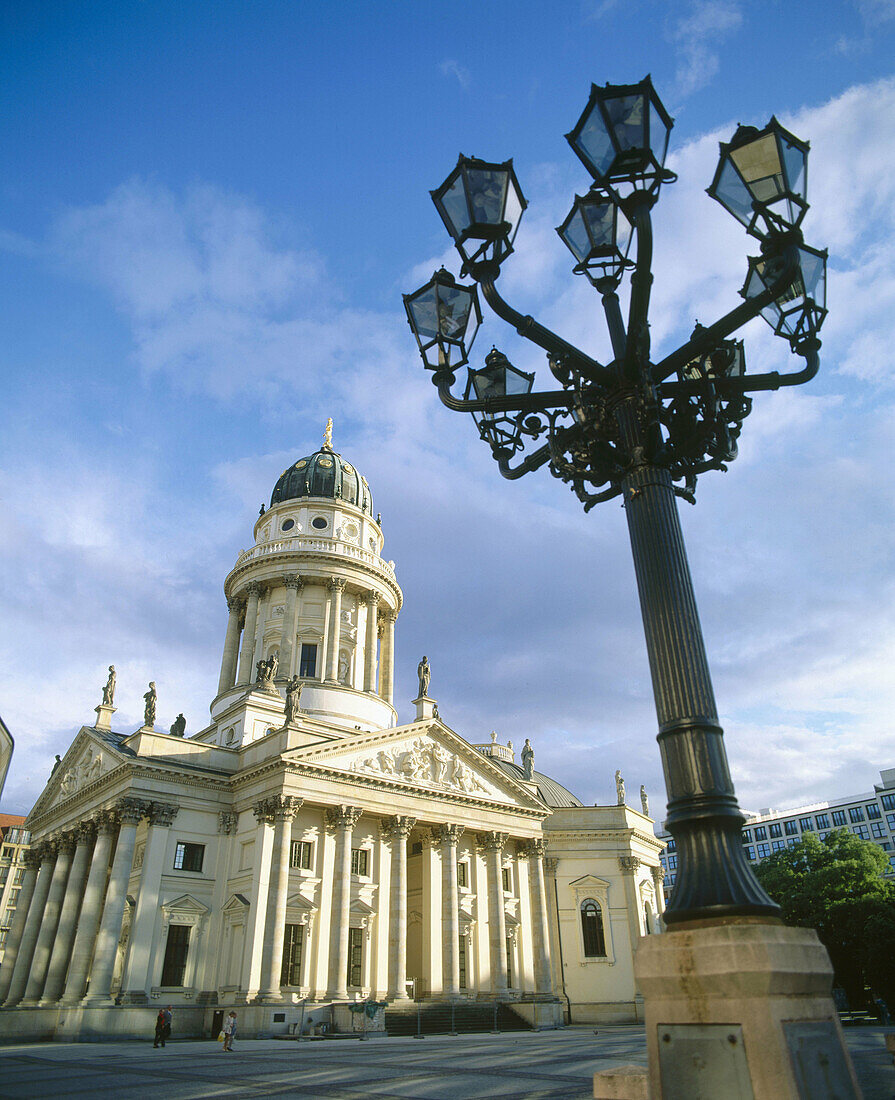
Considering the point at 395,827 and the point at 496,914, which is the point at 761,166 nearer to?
the point at 395,827

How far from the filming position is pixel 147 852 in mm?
35438

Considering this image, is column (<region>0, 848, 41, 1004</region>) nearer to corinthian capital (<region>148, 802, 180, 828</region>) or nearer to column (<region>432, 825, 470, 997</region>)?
corinthian capital (<region>148, 802, 180, 828</region>)

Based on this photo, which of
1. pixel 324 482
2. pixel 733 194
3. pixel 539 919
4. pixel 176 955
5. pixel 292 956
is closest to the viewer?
pixel 733 194

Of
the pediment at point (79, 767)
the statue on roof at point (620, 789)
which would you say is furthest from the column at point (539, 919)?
the pediment at point (79, 767)

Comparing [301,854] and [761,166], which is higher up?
[761,166]

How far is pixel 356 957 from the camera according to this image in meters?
36.2

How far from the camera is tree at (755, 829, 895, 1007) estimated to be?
135 feet

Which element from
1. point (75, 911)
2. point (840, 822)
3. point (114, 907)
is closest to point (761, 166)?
point (114, 907)

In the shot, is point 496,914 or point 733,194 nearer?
point 733,194

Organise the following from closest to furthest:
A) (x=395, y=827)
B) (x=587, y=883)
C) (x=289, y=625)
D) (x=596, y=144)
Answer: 1. (x=596, y=144)
2. (x=395, y=827)
3. (x=587, y=883)
4. (x=289, y=625)

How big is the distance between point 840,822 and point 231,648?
93919 millimetres

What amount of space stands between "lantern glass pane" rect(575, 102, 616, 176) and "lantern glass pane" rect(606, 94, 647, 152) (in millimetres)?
104

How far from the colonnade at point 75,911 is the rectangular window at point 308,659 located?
1532 cm

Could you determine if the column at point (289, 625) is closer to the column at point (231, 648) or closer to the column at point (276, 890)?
the column at point (231, 648)
